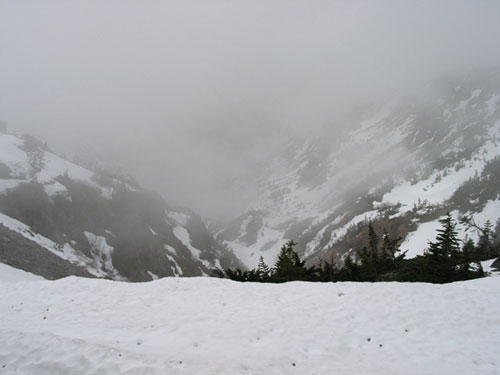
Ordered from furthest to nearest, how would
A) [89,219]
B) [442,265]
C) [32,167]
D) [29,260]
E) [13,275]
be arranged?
[89,219]
[32,167]
[29,260]
[13,275]
[442,265]

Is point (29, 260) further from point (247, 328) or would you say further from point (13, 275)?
point (247, 328)

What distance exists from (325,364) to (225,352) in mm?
3250

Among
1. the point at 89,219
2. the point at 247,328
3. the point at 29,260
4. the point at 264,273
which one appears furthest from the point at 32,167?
the point at 247,328

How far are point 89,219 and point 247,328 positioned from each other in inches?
5027

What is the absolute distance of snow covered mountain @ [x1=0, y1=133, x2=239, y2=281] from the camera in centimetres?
9888

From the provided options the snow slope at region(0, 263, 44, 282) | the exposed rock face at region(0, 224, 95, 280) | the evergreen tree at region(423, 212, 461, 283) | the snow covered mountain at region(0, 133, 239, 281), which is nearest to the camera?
the evergreen tree at region(423, 212, 461, 283)

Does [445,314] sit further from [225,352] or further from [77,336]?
[77,336]

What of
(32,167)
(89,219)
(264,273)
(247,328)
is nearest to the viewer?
(247,328)

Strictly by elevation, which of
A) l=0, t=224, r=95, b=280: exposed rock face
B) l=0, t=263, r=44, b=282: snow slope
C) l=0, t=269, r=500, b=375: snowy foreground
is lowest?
l=0, t=269, r=500, b=375: snowy foreground

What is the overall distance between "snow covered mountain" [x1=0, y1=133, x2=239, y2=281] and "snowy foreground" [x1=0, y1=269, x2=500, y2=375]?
72.5m

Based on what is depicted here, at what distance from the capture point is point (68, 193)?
12612cm

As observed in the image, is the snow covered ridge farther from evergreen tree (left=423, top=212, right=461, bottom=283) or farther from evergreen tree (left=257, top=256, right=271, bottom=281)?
evergreen tree (left=423, top=212, right=461, bottom=283)

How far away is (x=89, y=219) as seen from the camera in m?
123

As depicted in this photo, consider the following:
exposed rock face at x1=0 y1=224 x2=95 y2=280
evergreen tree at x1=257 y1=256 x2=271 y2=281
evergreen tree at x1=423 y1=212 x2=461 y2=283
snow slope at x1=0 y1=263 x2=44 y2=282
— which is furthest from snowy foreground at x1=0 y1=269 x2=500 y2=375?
exposed rock face at x1=0 y1=224 x2=95 y2=280
